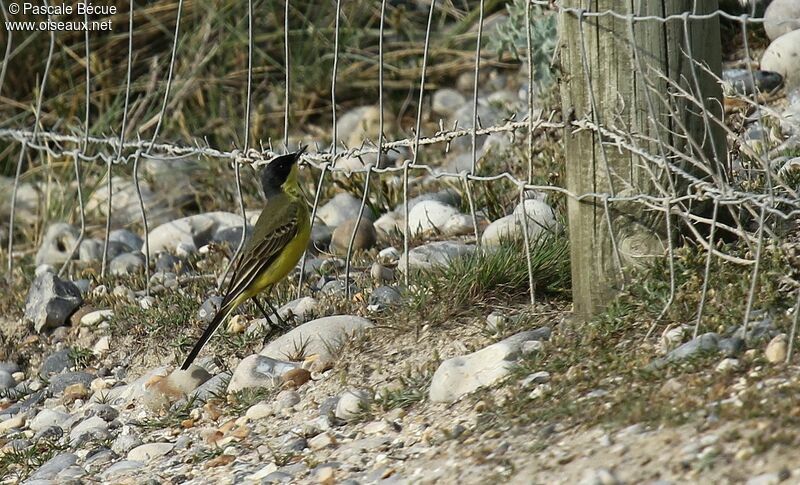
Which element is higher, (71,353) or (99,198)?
(99,198)

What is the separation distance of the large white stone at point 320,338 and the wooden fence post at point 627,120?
1147 mm

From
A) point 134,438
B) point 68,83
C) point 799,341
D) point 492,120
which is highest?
point 68,83

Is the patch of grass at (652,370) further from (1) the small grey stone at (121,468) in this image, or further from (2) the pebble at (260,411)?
(1) the small grey stone at (121,468)

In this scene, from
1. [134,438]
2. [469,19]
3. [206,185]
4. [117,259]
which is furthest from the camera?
[469,19]

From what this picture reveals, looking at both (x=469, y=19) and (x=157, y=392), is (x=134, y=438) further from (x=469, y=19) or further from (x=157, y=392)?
(x=469, y=19)

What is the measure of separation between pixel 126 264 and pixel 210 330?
80.0 inches

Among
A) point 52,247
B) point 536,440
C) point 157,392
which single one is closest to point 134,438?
point 157,392

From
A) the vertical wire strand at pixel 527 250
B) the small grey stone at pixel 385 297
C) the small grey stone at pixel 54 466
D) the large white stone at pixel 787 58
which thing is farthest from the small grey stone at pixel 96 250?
the large white stone at pixel 787 58

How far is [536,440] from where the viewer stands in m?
4.25

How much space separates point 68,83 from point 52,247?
6.79 ft

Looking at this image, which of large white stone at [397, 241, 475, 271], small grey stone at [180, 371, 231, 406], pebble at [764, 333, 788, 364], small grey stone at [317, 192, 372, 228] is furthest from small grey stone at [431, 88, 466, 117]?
pebble at [764, 333, 788, 364]

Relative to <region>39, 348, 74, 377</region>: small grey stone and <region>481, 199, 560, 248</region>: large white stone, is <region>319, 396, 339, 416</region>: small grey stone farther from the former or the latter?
<region>39, 348, 74, 377</region>: small grey stone

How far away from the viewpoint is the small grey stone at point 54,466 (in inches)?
207

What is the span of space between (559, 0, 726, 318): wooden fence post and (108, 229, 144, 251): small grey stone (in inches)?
161
